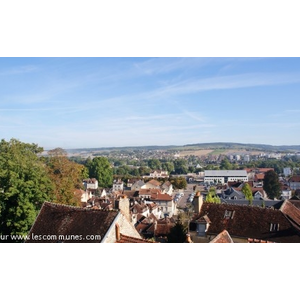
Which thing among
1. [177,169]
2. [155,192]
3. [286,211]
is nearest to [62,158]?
[286,211]

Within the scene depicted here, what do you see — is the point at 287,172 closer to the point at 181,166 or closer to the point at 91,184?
the point at 181,166

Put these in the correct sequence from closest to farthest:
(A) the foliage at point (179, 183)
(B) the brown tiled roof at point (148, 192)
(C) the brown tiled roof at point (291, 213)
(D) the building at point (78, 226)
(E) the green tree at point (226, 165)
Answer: (D) the building at point (78, 226) → (C) the brown tiled roof at point (291, 213) → (B) the brown tiled roof at point (148, 192) → (A) the foliage at point (179, 183) → (E) the green tree at point (226, 165)

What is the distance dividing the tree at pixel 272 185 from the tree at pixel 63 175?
55.0 feet


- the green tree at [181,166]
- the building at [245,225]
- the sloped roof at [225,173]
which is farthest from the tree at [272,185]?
the building at [245,225]

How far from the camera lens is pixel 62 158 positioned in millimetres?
14094

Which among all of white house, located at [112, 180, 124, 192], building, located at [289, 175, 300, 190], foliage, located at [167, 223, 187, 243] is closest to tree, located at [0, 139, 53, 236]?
foliage, located at [167, 223, 187, 243]

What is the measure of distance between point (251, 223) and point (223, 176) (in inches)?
955

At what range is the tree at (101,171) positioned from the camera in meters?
28.9

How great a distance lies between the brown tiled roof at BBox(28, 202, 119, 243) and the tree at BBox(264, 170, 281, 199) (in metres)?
21.9

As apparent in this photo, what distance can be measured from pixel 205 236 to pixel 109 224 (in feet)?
12.8

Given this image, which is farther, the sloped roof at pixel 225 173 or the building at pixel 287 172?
the sloped roof at pixel 225 173

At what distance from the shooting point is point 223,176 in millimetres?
33812

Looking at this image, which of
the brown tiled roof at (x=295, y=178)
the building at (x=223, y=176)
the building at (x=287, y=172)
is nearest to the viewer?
the building at (x=287, y=172)

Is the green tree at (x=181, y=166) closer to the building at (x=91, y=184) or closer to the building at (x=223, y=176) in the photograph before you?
the building at (x=223, y=176)
